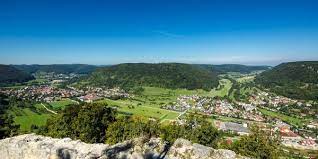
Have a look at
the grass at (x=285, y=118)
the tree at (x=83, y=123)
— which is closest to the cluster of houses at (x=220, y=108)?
the grass at (x=285, y=118)

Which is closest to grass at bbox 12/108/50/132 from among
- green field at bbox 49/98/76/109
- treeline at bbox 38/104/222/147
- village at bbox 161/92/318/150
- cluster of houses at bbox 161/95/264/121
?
green field at bbox 49/98/76/109

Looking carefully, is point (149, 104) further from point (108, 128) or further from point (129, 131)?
point (129, 131)

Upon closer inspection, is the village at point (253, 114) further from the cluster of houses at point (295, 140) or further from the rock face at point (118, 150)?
the rock face at point (118, 150)

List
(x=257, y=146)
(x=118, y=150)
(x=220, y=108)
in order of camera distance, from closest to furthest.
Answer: (x=118, y=150), (x=257, y=146), (x=220, y=108)

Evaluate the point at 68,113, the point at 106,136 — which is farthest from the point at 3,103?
the point at 106,136

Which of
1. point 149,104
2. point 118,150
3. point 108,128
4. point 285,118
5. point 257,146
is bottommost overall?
point 285,118

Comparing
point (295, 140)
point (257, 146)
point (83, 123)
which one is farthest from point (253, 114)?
point (83, 123)

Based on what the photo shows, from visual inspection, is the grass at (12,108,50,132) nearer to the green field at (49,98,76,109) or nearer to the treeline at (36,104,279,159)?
the green field at (49,98,76,109)
